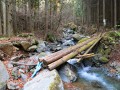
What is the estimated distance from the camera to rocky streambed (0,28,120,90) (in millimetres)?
6668

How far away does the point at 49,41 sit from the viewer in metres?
17.2

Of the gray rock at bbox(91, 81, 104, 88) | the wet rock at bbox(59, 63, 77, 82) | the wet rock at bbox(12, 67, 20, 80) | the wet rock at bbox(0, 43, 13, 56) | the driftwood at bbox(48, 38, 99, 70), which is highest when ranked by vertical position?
the wet rock at bbox(0, 43, 13, 56)

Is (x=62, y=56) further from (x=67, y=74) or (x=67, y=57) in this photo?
(x=67, y=74)

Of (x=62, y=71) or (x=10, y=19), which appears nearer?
(x=62, y=71)

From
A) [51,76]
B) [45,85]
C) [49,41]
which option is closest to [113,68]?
[51,76]

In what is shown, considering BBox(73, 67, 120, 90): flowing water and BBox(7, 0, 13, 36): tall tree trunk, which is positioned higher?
BBox(7, 0, 13, 36): tall tree trunk

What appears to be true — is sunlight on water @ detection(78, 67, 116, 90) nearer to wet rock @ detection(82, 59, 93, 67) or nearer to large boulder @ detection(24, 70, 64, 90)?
wet rock @ detection(82, 59, 93, 67)

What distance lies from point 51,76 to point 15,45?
18.5 ft

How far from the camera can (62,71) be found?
29.0 ft

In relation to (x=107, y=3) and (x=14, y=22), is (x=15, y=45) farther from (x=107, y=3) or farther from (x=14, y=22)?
(x=107, y=3)

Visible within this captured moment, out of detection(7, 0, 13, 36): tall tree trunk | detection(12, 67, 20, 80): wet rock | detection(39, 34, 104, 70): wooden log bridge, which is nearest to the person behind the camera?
detection(12, 67, 20, 80): wet rock

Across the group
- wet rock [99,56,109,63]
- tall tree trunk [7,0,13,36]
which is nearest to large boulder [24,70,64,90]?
wet rock [99,56,109,63]

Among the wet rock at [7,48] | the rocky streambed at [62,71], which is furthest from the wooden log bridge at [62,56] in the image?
the wet rock at [7,48]

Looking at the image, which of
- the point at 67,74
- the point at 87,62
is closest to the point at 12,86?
the point at 67,74
